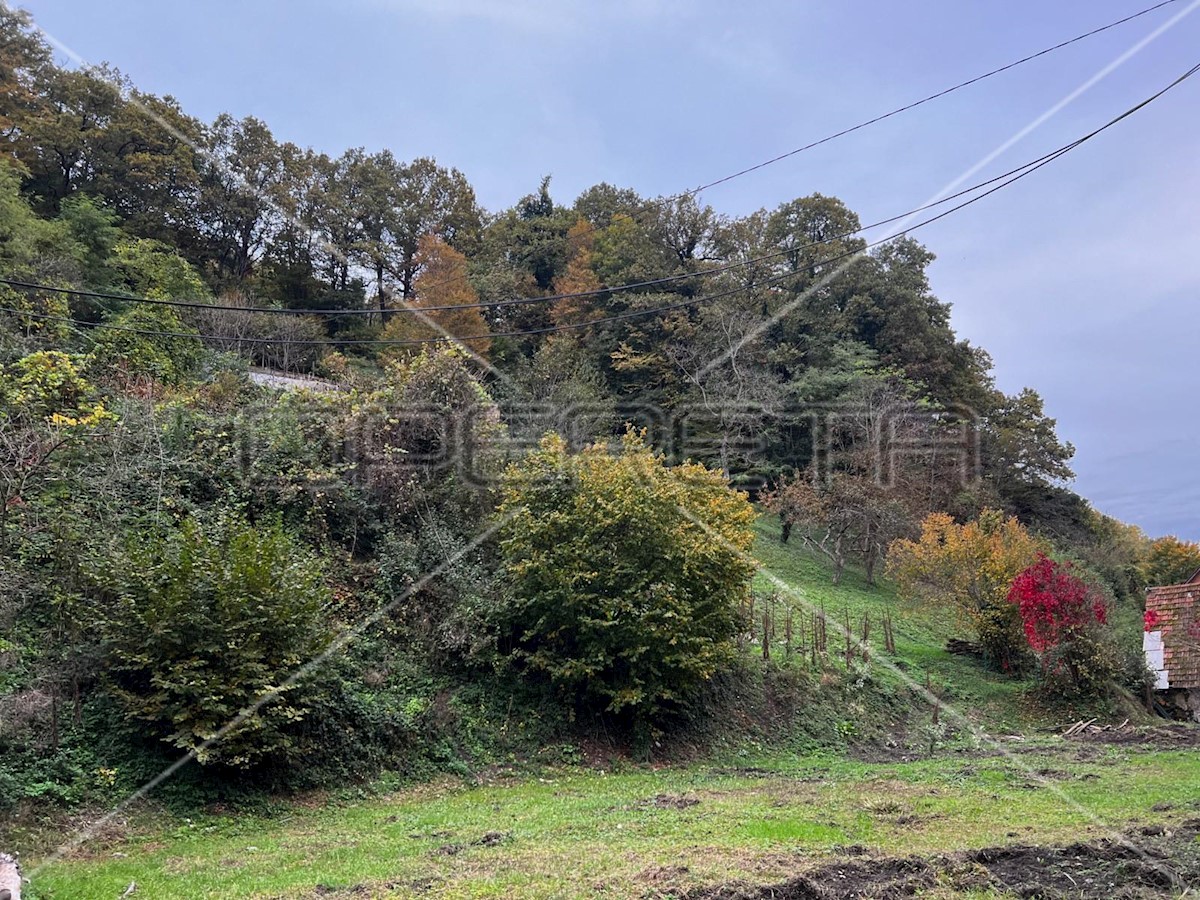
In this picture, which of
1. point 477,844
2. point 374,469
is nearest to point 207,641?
point 477,844

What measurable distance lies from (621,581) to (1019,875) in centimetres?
745

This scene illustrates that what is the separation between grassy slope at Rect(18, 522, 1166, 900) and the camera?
599 centimetres

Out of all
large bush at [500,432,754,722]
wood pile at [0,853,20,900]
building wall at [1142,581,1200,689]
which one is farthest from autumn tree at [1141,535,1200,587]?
wood pile at [0,853,20,900]

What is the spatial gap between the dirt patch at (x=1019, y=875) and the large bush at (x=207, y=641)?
610 cm

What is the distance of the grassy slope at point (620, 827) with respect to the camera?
5988 millimetres

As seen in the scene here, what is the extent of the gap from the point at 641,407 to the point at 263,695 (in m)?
24.5

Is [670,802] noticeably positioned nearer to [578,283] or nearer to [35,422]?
[35,422]

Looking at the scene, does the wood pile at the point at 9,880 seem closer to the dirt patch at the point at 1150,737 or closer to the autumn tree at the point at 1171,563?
the dirt patch at the point at 1150,737

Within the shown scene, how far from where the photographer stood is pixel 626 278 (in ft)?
112

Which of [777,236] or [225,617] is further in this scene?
[777,236]

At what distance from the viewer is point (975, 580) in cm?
→ 1969

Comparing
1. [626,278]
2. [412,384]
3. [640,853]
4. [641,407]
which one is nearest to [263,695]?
[640,853]

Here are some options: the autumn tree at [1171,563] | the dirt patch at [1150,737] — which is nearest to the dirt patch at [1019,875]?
the dirt patch at [1150,737]

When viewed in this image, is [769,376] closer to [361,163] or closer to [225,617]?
[361,163]
